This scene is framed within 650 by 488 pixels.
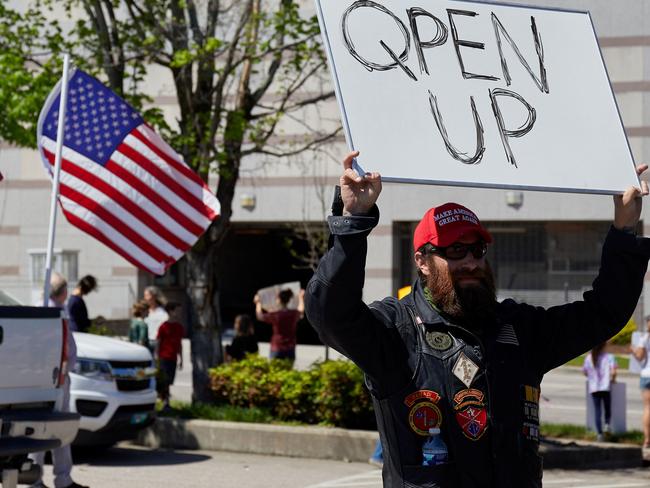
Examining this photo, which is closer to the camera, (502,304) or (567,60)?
(502,304)

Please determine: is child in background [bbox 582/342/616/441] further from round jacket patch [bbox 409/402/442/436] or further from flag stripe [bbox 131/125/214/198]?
round jacket patch [bbox 409/402/442/436]

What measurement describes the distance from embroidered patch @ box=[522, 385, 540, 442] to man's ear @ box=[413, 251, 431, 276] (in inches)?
20.5

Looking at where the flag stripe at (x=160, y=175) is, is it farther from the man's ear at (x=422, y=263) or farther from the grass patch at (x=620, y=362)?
the grass patch at (x=620, y=362)

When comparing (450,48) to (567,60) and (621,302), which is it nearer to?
(567,60)

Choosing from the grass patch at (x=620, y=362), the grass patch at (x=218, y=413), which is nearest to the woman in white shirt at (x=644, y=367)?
the grass patch at (x=218, y=413)

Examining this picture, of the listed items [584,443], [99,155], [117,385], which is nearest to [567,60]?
[99,155]

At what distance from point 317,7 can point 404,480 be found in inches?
66.9

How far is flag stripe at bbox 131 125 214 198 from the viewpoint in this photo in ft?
38.6

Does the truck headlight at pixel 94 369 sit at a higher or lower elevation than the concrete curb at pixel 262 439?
higher

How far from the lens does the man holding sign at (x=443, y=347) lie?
3.93 m

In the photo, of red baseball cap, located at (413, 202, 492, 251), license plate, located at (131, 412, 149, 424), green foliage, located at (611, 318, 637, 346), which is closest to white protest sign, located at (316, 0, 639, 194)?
red baseball cap, located at (413, 202, 492, 251)

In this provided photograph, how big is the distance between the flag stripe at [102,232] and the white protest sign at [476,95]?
728cm

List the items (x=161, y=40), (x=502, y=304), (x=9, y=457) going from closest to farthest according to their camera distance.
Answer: (x=502, y=304) < (x=9, y=457) < (x=161, y=40)

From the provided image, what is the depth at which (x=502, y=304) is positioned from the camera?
4344mm
